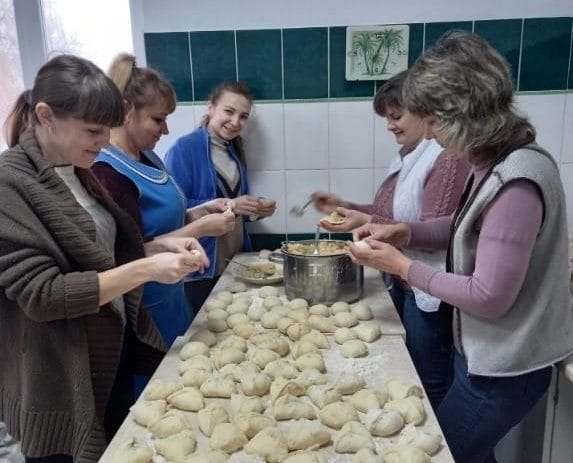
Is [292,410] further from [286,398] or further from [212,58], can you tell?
[212,58]

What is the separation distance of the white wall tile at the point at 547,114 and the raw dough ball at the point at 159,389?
1922 millimetres

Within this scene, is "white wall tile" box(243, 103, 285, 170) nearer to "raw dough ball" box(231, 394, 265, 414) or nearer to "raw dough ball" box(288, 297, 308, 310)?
"raw dough ball" box(288, 297, 308, 310)

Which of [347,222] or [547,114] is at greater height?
[547,114]

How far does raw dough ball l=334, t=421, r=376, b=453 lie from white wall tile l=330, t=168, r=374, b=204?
5.13 ft

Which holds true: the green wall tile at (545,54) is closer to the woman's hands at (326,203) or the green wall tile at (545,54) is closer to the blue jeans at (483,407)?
the woman's hands at (326,203)

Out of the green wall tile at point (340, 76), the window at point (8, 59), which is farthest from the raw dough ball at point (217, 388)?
the window at point (8, 59)

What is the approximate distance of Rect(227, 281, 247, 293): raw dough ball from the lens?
1.75 m

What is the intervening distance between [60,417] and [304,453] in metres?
0.60

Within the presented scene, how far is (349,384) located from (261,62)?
1627mm

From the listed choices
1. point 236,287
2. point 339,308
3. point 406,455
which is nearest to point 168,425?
point 406,455

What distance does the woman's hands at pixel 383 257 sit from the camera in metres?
1.26

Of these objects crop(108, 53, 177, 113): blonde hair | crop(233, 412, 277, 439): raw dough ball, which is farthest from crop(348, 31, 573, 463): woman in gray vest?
crop(108, 53, 177, 113): blonde hair

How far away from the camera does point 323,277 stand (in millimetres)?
1551

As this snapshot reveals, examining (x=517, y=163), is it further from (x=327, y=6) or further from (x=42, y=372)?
(x=327, y=6)
